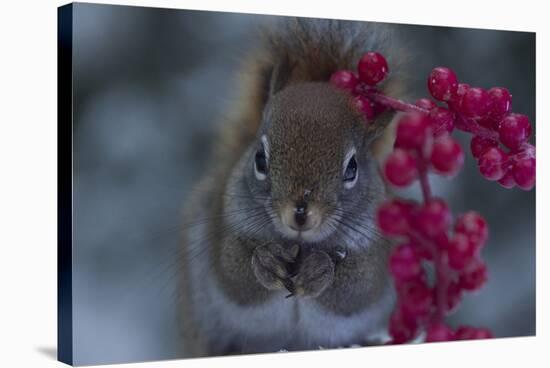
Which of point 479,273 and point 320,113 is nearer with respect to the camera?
point 479,273

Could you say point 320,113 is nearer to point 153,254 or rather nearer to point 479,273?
point 153,254

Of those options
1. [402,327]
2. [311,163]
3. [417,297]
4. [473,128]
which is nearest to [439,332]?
[417,297]

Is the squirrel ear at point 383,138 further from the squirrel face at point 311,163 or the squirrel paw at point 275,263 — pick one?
the squirrel paw at point 275,263

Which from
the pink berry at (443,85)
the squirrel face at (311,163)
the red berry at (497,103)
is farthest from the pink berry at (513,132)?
the squirrel face at (311,163)

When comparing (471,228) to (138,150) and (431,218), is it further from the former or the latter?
(138,150)

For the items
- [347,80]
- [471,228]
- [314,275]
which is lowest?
[314,275]

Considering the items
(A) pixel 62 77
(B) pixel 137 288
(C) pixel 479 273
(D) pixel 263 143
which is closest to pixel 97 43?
(A) pixel 62 77
